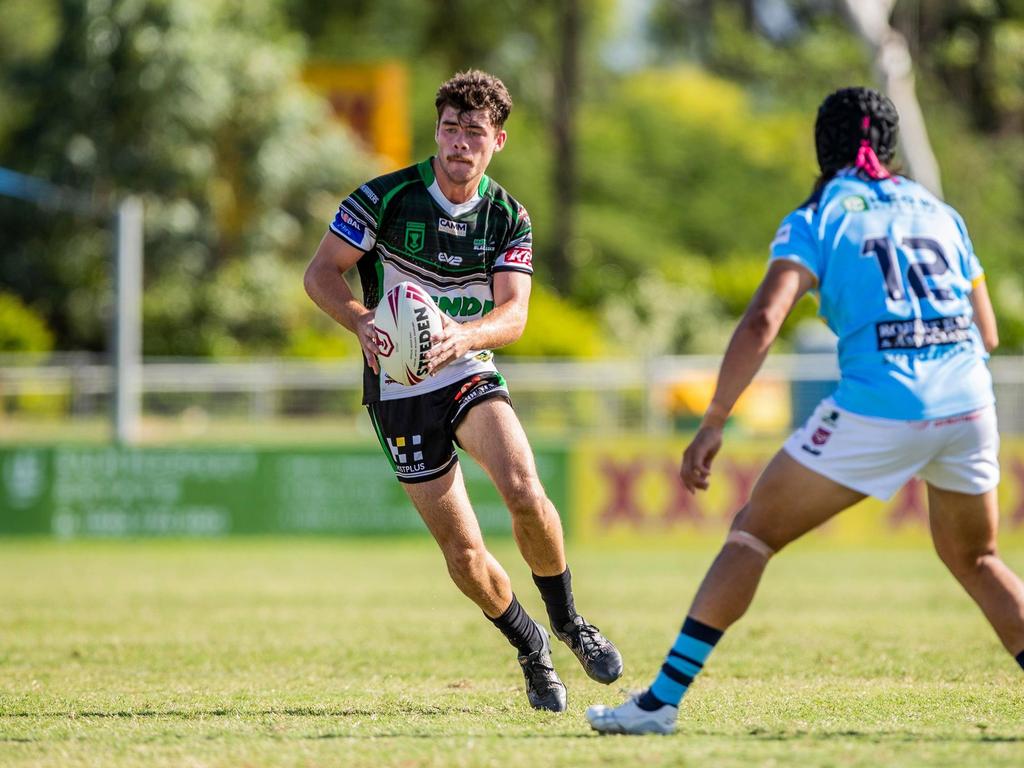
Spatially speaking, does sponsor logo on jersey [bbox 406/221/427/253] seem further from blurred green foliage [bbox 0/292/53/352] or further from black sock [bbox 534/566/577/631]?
blurred green foliage [bbox 0/292/53/352]

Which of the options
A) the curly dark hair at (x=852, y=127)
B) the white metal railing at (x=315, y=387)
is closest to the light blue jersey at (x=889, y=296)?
the curly dark hair at (x=852, y=127)

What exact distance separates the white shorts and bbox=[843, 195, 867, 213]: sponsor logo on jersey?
612mm

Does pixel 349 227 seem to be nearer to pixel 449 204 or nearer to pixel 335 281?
pixel 335 281

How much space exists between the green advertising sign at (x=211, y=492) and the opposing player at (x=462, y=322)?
12557 millimetres

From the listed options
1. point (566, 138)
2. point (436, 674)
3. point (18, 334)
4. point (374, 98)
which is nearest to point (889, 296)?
point (436, 674)

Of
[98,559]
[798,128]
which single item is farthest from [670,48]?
[98,559]

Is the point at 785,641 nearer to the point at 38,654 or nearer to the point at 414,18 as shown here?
the point at 38,654

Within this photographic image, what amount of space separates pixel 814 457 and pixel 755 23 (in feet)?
105

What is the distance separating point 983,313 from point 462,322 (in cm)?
221

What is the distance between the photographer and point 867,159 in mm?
5230

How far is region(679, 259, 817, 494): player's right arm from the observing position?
5.02 metres

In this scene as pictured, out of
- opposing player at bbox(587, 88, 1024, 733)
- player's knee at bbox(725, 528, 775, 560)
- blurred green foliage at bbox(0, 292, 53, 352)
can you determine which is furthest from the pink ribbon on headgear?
blurred green foliage at bbox(0, 292, 53, 352)

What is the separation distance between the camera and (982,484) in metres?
5.22

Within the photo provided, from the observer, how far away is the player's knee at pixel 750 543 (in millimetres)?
5184
